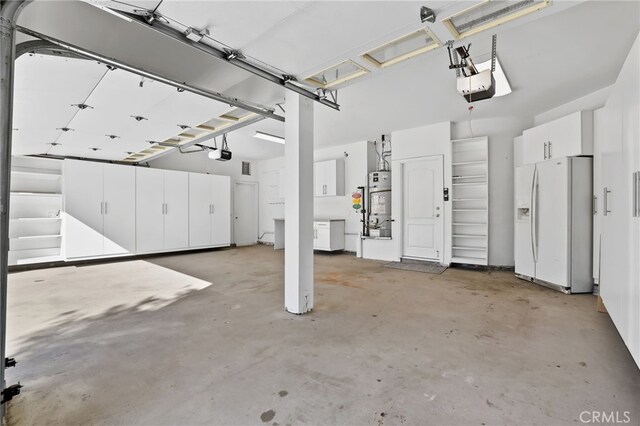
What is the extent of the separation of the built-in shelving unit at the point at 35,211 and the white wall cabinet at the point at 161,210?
1.52 m

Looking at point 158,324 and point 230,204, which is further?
point 230,204

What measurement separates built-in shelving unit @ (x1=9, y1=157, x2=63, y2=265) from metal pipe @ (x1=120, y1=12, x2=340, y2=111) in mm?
6153

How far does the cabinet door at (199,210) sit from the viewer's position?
306 inches

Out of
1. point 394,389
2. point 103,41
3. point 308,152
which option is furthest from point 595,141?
point 103,41

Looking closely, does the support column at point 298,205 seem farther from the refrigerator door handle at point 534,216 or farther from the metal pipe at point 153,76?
the refrigerator door handle at point 534,216

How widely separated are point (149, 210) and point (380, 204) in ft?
18.0

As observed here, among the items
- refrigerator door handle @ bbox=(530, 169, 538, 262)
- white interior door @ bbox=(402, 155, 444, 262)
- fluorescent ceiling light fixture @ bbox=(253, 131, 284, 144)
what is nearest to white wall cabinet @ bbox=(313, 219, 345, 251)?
white interior door @ bbox=(402, 155, 444, 262)

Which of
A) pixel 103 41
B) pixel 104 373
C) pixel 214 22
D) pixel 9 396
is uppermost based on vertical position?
pixel 103 41

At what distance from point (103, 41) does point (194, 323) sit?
277cm

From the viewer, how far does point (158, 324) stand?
9.92 feet

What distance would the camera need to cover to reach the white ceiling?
6.51 ft

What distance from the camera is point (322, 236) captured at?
743cm

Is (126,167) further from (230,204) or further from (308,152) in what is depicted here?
(308,152)

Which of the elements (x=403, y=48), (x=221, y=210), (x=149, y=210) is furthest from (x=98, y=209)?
(x=403, y=48)
